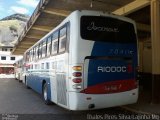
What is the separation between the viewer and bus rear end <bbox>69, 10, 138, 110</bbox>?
7.37m

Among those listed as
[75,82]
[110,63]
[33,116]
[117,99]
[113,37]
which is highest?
[113,37]

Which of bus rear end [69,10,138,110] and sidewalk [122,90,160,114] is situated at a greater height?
bus rear end [69,10,138,110]

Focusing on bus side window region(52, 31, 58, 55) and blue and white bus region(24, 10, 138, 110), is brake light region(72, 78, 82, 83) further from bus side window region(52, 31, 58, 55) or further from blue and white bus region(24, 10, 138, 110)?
bus side window region(52, 31, 58, 55)

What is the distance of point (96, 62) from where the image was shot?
755cm

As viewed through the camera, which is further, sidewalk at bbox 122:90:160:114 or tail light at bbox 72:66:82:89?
sidewalk at bbox 122:90:160:114

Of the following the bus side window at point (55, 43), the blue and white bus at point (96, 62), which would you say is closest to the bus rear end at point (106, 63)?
the blue and white bus at point (96, 62)

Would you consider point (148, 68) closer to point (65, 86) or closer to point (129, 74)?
point (129, 74)

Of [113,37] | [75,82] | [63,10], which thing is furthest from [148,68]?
[75,82]

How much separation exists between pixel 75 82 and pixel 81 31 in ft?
4.76

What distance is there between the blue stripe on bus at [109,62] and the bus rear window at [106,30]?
0.19 metres

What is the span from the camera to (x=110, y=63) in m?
7.79

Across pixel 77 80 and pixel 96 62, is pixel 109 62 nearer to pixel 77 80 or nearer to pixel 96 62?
pixel 96 62

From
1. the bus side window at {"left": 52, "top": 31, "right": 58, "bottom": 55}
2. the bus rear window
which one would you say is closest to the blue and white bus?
the bus rear window

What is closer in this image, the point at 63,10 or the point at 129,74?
the point at 129,74
